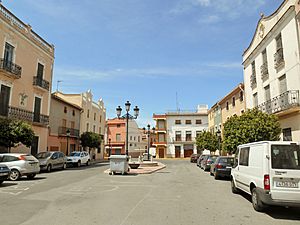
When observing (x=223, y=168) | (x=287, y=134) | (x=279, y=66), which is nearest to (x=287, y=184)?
(x=223, y=168)

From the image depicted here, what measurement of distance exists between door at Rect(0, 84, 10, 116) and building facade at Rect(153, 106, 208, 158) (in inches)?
1608

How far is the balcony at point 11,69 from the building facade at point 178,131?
40211mm

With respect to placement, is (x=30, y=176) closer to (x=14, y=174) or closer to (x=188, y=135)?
(x=14, y=174)

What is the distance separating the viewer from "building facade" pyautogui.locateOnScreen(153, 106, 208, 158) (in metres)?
58.2

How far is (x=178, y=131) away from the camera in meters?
59.4

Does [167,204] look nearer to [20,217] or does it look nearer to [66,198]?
[66,198]

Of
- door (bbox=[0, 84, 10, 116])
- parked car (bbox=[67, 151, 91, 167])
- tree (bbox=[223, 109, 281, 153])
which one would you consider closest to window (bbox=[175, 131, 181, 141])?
parked car (bbox=[67, 151, 91, 167])

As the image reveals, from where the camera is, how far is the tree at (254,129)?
15602 millimetres

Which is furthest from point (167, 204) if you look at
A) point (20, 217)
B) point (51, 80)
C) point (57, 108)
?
point (57, 108)

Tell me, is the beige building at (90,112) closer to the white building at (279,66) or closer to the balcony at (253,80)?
the balcony at (253,80)

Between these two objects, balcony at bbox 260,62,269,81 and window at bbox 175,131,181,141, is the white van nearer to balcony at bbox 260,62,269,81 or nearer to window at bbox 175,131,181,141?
balcony at bbox 260,62,269,81

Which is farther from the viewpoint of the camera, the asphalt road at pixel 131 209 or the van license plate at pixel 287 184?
the van license plate at pixel 287 184

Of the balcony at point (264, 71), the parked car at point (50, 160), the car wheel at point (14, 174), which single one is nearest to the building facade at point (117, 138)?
the parked car at point (50, 160)

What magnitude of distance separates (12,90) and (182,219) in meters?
20.6
